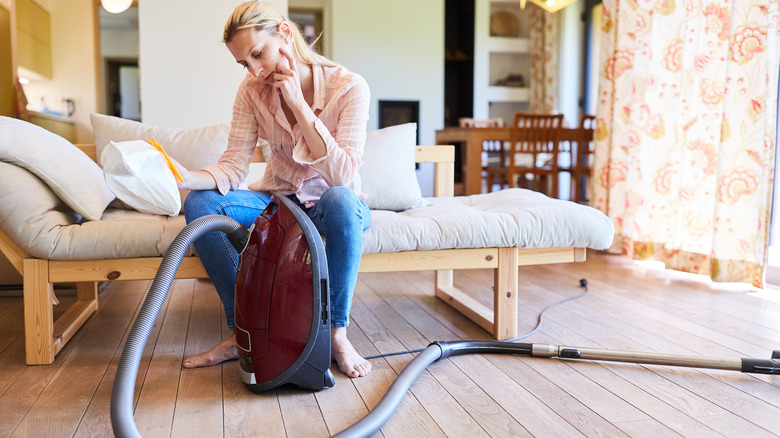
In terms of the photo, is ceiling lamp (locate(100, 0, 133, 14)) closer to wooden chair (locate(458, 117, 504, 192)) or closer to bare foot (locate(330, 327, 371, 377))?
wooden chair (locate(458, 117, 504, 192))

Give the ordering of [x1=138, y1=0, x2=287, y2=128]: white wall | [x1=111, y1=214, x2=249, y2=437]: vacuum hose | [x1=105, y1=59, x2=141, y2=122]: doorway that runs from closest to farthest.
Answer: [x1=111, y1=214, x2=249, y2=437]: vacuum hose
[x1=138, y1=0, x2=287, y2=128]: white wall
[x1=105, y1=59, x2=141, y2=122]: doorway

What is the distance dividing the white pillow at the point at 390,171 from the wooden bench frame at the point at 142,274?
1.34 ft

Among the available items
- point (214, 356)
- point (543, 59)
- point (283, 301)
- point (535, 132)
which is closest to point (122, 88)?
point (543, 59)

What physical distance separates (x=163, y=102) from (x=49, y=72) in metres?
2.67

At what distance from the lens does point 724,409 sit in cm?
135

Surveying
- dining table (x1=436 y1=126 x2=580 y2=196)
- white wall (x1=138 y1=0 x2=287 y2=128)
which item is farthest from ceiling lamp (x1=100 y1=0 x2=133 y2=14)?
dining table (x1=436 y1=126 x2=580 y2=196)

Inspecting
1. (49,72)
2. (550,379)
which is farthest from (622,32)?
(49,72)

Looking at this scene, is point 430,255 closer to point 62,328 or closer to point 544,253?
point 544,253

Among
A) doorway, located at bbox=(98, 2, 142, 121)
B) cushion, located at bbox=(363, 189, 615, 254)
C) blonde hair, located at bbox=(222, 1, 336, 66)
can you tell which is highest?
doorway, located at bbox=(98, 2, 142, 121)

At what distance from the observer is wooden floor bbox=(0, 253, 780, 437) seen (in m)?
1.26

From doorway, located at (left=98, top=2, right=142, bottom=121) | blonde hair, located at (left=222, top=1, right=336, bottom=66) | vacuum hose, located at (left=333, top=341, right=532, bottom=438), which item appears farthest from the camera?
doorway, located at (left=98, top=2, right=142, bottom=121)

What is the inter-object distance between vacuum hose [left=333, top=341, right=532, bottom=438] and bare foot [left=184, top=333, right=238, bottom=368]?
0.50m

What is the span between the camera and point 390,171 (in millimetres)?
2248

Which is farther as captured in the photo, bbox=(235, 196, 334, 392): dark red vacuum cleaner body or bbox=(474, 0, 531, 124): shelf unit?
bbox=(474, 0, 531, 124): shelf unit
